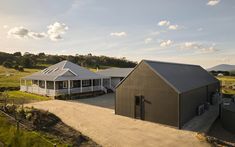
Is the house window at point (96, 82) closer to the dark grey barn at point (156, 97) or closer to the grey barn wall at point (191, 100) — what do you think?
the dark grey barn at point (156, 97)

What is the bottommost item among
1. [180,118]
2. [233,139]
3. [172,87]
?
[233,139]

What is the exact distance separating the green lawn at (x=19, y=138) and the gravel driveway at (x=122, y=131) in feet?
10.5

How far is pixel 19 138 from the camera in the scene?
15867mm

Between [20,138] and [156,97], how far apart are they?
11.4m

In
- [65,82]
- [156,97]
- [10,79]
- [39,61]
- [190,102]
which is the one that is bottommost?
[190,102]

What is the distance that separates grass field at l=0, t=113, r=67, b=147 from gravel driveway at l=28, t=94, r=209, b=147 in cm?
315

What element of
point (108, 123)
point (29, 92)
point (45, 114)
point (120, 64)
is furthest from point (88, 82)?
point (120, 64)

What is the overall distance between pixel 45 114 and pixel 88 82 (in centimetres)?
1800

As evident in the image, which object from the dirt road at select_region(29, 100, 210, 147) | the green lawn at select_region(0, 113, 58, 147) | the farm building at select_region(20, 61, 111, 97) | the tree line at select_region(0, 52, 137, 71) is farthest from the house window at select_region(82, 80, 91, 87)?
the tree line at select_region(0, 52, 137, 71)

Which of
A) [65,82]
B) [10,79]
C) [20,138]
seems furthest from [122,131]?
[10,79]

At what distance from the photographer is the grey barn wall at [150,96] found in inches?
716

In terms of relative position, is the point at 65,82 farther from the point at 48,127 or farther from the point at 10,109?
the point at 48,127

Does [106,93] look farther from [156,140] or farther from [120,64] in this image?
[120,64]

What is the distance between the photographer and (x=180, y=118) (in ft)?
57.7
